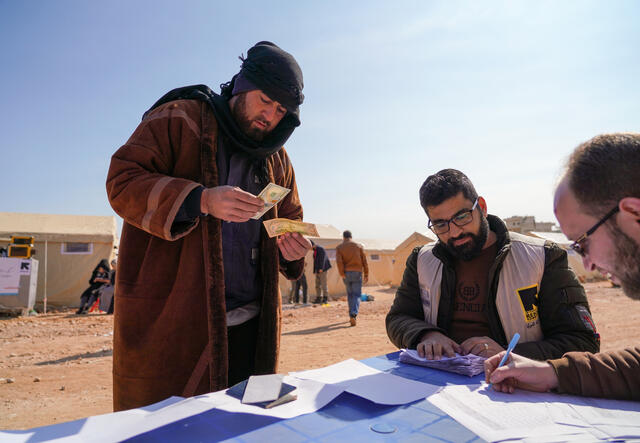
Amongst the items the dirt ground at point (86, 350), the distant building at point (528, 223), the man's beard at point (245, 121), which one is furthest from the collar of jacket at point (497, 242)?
the distant building at point (528, 223)

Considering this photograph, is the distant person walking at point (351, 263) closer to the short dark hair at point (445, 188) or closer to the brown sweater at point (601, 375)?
the short dark hair at point (445, 188)

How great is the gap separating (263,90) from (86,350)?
7.37 meters

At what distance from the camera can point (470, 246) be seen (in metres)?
2.37

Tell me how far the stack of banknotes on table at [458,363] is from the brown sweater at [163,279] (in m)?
0.85

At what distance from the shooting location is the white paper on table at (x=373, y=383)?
4.03 ft

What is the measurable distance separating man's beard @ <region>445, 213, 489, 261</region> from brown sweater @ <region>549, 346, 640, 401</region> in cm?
100

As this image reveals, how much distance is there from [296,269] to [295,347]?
4950mm

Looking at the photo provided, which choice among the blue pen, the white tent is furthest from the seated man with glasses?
the white tent

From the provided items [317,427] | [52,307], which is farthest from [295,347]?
[52,307]

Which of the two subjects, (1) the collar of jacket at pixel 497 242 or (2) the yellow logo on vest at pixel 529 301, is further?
(1) the collar of jacket at pixel 497 242

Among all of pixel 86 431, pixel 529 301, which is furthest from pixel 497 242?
pixel 86 431

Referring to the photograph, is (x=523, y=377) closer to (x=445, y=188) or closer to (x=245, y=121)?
(x=445, y=188)

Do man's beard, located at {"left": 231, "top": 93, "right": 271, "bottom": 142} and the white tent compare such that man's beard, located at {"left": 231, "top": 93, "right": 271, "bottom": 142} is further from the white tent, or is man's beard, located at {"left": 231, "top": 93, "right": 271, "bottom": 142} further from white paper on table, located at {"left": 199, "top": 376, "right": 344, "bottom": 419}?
the white tent

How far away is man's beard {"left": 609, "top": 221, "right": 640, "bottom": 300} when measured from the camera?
113 centimetres
